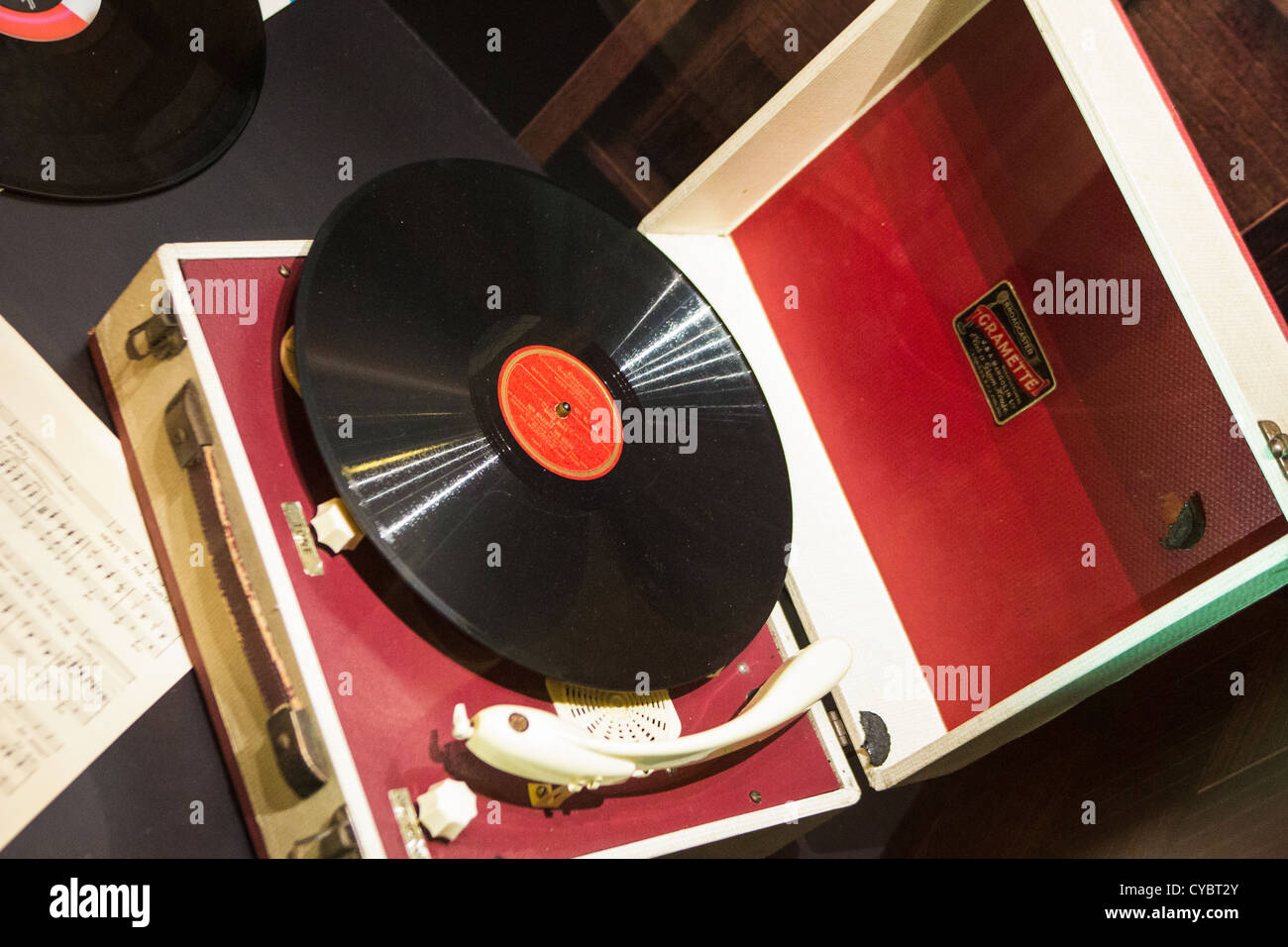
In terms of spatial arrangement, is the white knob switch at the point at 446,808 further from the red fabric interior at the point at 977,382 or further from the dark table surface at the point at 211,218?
the red fabric interior at the point at 977,382

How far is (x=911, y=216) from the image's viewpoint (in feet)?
4.06

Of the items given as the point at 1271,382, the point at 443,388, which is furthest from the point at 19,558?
the point at 1271,382

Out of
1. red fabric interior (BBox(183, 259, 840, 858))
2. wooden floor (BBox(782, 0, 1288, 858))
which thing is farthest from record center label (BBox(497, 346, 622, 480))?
wooden floor (BBox(782, 0, 1288, 858))

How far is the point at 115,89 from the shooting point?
106 cm

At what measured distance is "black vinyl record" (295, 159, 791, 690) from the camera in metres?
0.86

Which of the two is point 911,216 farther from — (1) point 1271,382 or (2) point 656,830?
(2) point 656,830

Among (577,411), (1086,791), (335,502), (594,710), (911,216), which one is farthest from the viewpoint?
(1086,791)

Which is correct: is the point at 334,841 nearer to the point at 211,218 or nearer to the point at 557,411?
the point at 557,411

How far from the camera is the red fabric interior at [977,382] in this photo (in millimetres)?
996

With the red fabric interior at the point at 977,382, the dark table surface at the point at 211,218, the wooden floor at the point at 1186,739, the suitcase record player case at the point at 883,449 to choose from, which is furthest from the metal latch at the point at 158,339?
the wooden floor at the point at 1186,739

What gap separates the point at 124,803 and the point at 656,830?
0.50 m

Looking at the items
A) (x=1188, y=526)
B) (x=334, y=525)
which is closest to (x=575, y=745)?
(x=334, y=525)

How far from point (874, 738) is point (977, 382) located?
45 centimetres

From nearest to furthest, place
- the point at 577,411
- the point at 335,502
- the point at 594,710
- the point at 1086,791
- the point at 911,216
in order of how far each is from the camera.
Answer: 1. the point at 335,502
2. the point at 594,710
3. the point at 577,411
4. the point at 911,216
5. the point at 1086,791
